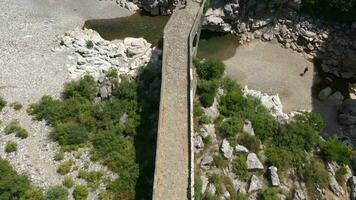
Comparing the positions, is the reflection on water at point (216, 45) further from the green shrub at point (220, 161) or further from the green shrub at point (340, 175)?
the green shrub at point (340, 175)

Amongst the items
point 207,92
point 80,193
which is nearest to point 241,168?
point 207,92

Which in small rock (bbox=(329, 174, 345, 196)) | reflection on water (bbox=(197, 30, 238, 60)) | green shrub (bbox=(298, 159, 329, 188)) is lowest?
small rock (bbox=(329, 174, 345, 196))

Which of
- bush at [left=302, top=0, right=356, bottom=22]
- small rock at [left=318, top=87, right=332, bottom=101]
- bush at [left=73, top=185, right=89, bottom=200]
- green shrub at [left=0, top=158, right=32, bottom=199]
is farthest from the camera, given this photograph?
bush at [left=302, top=0, right=356, bottom=22]

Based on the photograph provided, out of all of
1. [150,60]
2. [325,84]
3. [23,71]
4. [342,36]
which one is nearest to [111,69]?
[150,60]

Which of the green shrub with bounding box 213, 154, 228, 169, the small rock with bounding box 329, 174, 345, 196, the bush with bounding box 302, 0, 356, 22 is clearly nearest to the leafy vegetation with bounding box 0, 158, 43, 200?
the green shrub with bounding box 213, 154, 228, 169

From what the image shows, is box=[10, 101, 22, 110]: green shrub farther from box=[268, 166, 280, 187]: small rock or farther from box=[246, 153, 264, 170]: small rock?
box=[268, 166, 280, 187]: small rock

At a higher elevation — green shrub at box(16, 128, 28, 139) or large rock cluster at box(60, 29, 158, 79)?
large rock cluster at box(60, 29, 158, 79)
